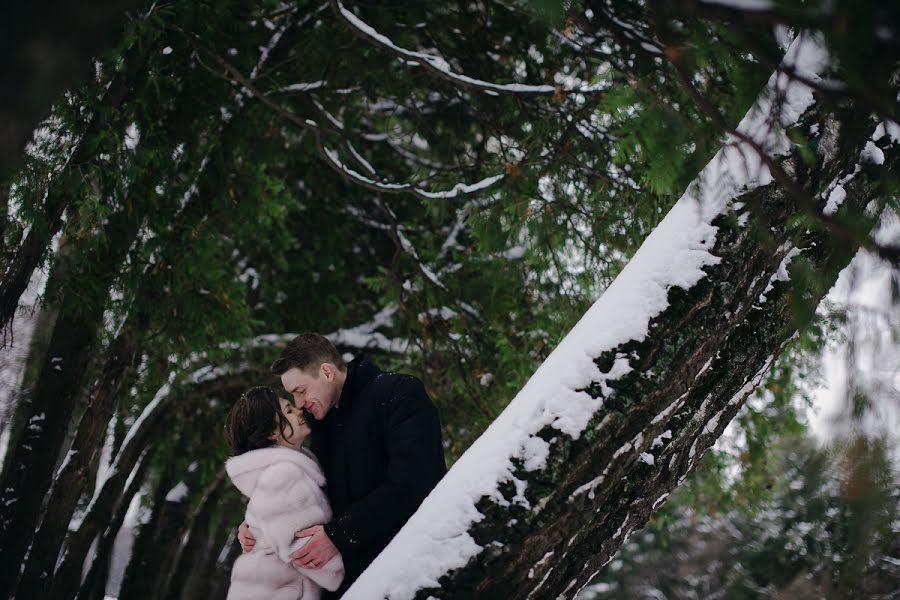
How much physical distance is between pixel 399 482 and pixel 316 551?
16.8 inches

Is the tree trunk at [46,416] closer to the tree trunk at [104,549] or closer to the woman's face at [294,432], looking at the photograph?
the tree trunk at [104,549]

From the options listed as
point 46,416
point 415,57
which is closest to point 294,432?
point 415,57

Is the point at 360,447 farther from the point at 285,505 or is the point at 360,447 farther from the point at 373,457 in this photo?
the point at 285,505

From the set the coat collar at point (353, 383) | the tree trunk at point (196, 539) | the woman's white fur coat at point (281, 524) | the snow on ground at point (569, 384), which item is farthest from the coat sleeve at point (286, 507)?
the tree trunk at point (196, 539)

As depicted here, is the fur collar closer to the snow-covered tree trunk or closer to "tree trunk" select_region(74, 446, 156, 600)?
the snow-covered tree trunk

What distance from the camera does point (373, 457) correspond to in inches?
108

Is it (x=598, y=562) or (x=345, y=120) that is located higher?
(x=345, y=120)

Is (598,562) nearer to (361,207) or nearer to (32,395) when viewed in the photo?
(32,395)

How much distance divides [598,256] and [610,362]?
119 inches

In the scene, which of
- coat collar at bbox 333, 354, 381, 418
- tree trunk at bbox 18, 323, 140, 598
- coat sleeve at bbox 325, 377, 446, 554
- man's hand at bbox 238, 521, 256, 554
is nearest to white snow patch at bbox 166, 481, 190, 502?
tree trunk at bbox 18, 323, 140, 598

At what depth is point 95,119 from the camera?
429 cm

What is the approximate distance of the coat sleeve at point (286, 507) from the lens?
9.05 ft

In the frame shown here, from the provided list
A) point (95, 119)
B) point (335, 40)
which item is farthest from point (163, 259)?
point (335, 40)

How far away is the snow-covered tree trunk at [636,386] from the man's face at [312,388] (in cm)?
114
